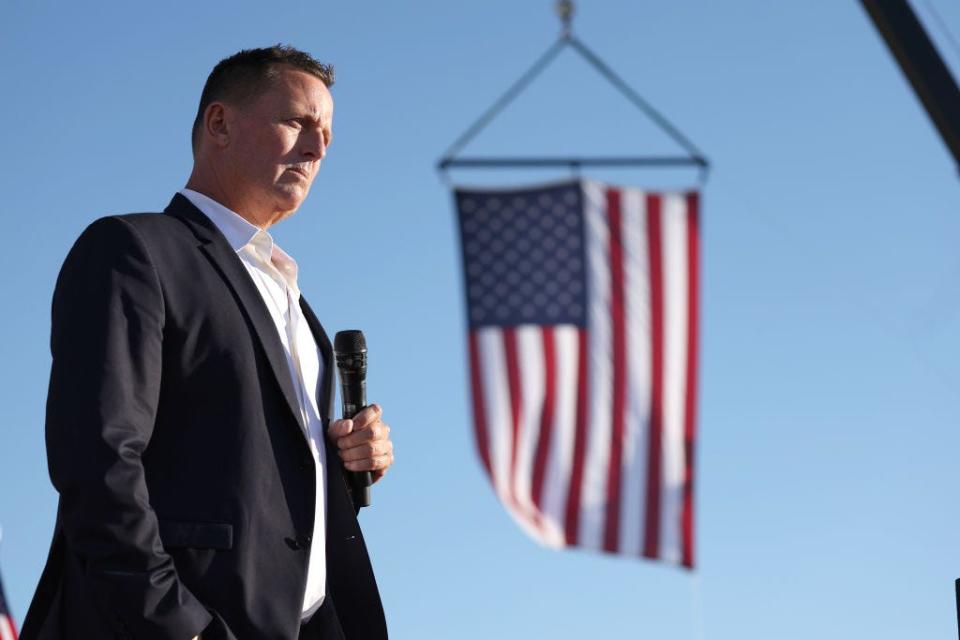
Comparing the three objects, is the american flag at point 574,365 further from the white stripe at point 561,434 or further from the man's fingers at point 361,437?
the man's fingers at point 361,437

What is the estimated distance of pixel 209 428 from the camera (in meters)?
3.28

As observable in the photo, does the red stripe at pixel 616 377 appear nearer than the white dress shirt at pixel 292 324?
No

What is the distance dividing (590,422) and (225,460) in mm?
5594

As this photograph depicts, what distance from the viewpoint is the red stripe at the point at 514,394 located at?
8.46 meters

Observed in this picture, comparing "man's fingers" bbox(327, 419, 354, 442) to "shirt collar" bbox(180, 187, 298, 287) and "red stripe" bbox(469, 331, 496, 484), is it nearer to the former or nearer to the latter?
"shirt collar" bbox(180, 187, 298, 287)

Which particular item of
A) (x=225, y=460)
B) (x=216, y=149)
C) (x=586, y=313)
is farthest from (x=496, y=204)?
(x=225, y=460)

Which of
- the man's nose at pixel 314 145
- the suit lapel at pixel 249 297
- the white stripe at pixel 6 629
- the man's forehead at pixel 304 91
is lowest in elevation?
the white stripe at pixel 6 629

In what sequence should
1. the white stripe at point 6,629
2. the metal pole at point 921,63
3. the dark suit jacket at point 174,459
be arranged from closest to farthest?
the dark suit jacket at point 174,459
the metal pole at point 921,63
the white stripe at point 6,629

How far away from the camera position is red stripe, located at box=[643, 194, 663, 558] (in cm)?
863

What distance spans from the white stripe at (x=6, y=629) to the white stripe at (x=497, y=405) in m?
2.87

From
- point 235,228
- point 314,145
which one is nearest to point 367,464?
point 235,228

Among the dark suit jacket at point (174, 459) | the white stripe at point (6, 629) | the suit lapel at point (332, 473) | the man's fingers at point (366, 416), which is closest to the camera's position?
the dark suit jacket at point (174, 459)

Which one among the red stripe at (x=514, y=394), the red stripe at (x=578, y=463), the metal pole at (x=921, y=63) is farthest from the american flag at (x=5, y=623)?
the metal pole at (x=921, y=63)

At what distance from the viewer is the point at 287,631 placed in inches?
128
